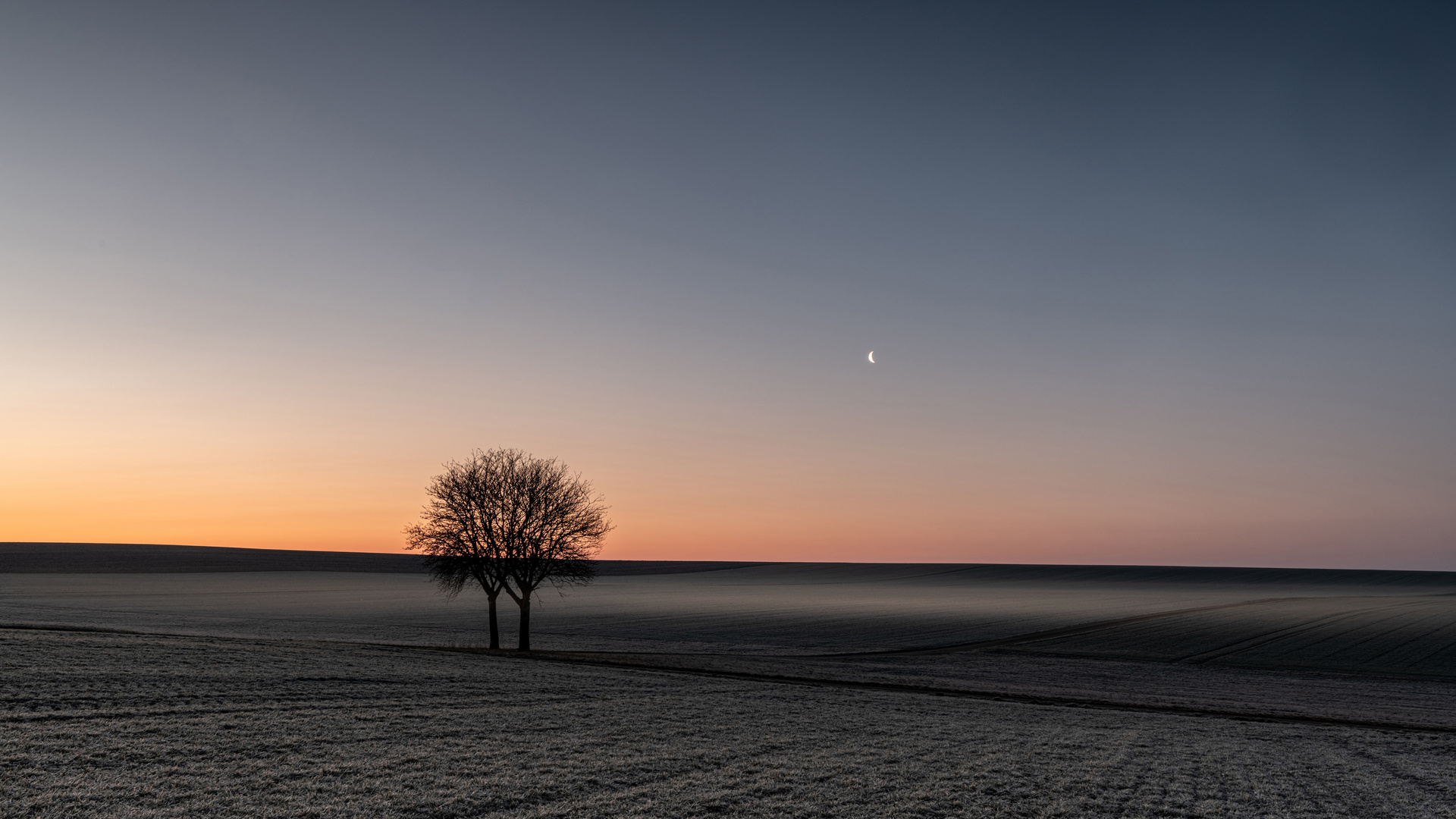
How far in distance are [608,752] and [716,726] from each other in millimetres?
3874

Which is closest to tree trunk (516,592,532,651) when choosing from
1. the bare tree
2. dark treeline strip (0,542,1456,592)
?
the bare tree

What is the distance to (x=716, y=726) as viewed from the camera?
63.0ft

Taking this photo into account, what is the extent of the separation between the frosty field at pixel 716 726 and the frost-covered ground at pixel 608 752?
75 millimetres

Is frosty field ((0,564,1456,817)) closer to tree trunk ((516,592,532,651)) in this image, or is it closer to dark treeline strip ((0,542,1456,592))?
tree trunk ((516,592,532,651))

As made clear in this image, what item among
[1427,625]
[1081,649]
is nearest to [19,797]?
[1081,649]

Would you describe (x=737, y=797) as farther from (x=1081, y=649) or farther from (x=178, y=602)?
(x=178, y=602)

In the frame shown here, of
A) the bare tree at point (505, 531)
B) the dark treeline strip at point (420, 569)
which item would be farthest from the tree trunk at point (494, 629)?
the dark treeline strip at point (420, 569)

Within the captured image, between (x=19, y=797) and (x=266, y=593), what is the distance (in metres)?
90.1

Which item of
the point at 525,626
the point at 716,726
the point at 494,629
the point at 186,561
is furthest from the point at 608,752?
the point at 186,561

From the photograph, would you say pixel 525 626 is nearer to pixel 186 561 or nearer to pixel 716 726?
pixel 716 726

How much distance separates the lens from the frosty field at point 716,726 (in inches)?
510

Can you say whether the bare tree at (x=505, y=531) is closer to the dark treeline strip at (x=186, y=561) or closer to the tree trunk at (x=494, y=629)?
the tree trunk at (x=494, y=629)

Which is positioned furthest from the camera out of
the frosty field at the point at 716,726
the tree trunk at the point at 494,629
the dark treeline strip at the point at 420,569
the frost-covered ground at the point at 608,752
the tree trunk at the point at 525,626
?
the dark treeline strip at the point at 420,569

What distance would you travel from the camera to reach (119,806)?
11344mm
